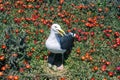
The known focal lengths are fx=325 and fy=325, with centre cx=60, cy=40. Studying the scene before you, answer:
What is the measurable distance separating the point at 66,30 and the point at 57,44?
45.4 inches

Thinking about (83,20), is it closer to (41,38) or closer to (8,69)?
(41,38)

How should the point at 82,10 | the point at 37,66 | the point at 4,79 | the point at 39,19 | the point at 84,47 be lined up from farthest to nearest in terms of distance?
the point at 82,10
the point at 39,19
the point at 84,47
the point at 37,66
the point at 4,79

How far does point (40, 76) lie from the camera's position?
591 centimetres

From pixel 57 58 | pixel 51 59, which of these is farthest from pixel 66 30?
pixel 51 59

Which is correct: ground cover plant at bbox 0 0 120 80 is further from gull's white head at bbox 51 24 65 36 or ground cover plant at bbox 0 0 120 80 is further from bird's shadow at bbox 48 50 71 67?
gull's white head at bbox 51 24 65 36

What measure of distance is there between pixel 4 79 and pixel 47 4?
102 inches

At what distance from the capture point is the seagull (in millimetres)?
5809

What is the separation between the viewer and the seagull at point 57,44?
5.81 m

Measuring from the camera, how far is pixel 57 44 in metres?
5.83

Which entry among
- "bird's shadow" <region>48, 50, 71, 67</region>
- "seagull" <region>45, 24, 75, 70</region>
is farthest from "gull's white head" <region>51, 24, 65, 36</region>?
"bird's shadow" <region>48, 50, 71, 67</region>

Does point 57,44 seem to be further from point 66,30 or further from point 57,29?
point 66,30

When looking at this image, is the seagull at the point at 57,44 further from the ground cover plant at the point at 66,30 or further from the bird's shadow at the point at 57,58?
the ground cover plant at the point at 66,30

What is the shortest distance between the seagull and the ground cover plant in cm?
14

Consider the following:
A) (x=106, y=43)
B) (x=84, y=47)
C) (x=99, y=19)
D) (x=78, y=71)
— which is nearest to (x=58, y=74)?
(x=78, y=71)
